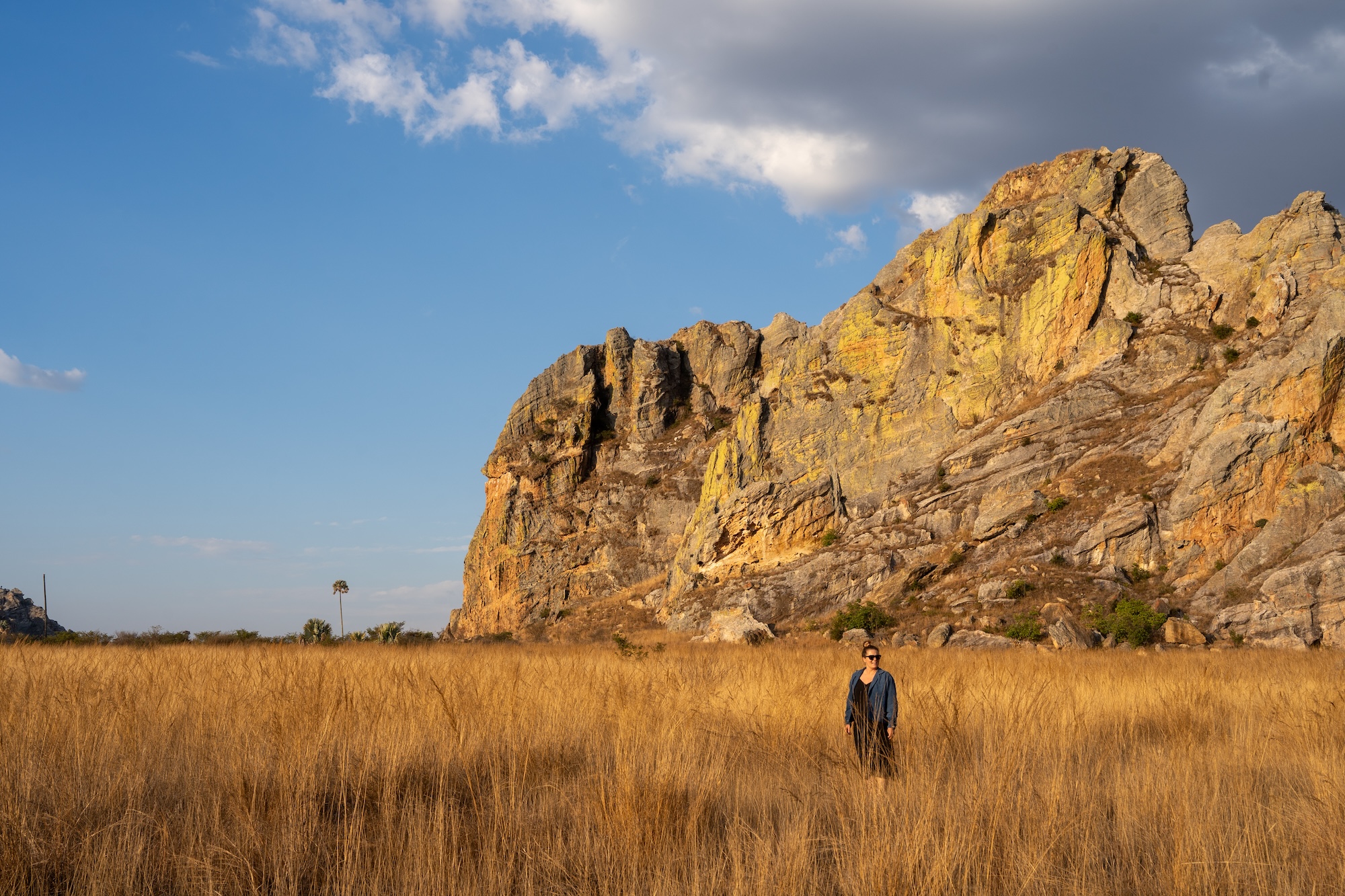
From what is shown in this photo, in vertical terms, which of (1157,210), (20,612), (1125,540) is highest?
(1157,210)

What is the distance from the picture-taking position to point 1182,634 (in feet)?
84.5

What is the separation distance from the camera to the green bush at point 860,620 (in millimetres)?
34438

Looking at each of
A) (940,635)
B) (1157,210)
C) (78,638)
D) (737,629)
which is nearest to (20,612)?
(78,638)

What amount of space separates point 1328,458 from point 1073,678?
92.0 feet

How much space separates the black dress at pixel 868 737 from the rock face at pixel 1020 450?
82.7 feet

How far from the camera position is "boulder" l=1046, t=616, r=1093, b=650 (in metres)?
25.4

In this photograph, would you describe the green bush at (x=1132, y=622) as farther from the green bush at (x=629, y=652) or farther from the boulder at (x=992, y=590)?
the green bush at (x=629, y=652)

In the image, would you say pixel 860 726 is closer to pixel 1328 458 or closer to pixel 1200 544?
pixel 1200 544

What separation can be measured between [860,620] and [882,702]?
29906 mm

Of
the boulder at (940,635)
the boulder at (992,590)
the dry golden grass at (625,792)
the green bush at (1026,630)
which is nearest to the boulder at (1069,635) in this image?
the green bush at (1026,630)

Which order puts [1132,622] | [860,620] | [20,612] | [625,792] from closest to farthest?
[625,792], [1132,622], [860,620], [20,612]

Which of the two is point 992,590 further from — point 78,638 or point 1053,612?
point 78,638

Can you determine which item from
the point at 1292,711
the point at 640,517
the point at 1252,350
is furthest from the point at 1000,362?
the point at 1292,711

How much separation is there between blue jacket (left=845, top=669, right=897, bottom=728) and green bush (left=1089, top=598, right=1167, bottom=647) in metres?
24.2
